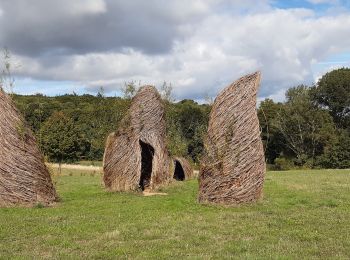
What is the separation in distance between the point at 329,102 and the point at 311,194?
164ft

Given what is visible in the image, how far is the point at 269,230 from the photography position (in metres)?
9.74

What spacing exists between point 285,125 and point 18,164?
50081 millimetres

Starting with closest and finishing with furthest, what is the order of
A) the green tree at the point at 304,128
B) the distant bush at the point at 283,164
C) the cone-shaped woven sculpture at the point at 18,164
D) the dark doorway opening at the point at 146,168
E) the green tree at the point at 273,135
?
1. the cone-shaped woven sculpture at the point at 18,164
2. the dark doorway opening at the point at 146,168
3. the distant bush at the point at 283,164
4. the green tree at the point at 304,128
5. the green tree at the point at 273,135

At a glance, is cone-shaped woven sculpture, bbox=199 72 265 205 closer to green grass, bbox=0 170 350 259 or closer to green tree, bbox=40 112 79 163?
green grass, bbox=0 170 350 259

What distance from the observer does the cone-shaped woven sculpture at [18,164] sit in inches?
541

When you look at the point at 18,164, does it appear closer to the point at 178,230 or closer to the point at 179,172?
the point at 178,230

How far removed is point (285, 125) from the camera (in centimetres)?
6050

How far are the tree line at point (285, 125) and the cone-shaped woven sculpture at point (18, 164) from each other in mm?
Result: 28904

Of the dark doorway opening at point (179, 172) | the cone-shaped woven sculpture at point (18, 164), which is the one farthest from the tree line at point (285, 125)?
the cone-shaped woven sculpture at point (18, 164)

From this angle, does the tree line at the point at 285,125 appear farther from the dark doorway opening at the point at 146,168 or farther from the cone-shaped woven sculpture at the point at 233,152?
the cone-shaped woven sculpture at the point at 233,152

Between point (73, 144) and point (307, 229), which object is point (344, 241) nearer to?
point (307, 229)

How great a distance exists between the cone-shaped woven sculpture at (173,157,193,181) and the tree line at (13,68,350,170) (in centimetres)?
1542

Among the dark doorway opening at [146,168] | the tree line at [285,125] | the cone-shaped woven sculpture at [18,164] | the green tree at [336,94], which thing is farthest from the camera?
the green tree at [336,94]

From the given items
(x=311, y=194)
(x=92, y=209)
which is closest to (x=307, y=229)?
(x=92, y=209)
